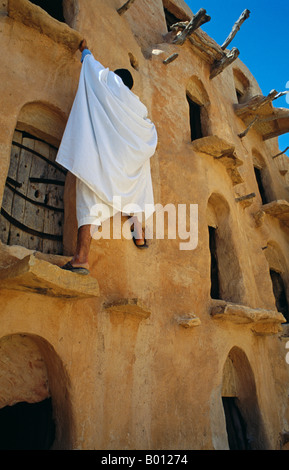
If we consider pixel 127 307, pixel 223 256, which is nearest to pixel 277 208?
pixel 223 256

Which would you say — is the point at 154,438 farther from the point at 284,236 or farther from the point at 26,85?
the point at 284,236

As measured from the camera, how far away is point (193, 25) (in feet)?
23.3

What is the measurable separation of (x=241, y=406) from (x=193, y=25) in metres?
6.61

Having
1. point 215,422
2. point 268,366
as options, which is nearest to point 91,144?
point 215,422

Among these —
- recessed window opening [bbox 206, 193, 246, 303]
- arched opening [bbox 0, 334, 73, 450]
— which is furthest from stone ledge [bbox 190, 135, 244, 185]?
arched opening [bbox 0, 334, 73, 450]

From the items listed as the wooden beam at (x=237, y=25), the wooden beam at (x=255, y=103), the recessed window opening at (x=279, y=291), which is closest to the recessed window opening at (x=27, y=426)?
the recessed window opening at (x=279, y=291)

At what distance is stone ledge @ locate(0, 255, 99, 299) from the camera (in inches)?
115

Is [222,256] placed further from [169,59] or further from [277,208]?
[169,59]

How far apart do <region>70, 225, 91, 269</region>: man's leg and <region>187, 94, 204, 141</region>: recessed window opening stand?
16.5 ft

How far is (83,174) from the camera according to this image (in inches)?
139

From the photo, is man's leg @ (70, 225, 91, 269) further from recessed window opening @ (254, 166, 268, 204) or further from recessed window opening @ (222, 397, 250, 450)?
recessed window opening @ (254, 166, 268, 204)

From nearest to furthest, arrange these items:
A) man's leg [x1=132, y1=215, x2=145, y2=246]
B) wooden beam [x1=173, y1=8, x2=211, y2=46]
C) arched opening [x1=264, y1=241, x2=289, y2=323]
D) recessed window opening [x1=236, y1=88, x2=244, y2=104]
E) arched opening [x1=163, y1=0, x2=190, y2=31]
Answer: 1. man's leg [x1=132, y1=215, x2=145, y2=246]
2. wooden beam [x1=173, y1=8, x2=211, y2=46]
3. arched opening [x1=163, y1=0, x2=190, y2=31]
4. arched opening [x1=264, y1=241, x2=289, y2=323]
5. recessed window opening [x1=236, y1=88, x2=244, y2=104]

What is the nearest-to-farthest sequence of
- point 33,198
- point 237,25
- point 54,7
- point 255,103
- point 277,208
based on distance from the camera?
1. point 33,198
2. point 54,7
3. point 237,25
4. point 277,208
5. point 255,103

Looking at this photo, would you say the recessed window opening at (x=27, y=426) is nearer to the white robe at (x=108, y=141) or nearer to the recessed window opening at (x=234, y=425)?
the white robe at (x=108, y=141)
